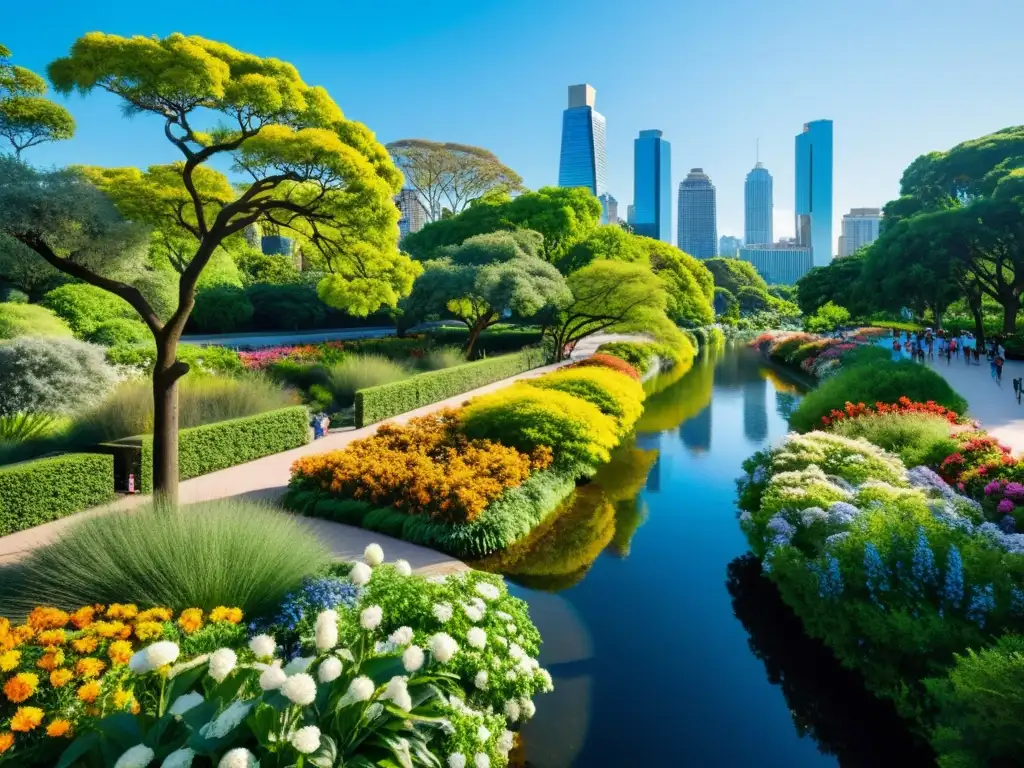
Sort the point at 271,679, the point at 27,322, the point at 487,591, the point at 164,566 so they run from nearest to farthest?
the point at 271,679, the point at 487,591, the point at 164,566, the point at 27,322

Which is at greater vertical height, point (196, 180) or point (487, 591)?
point (196, 180)

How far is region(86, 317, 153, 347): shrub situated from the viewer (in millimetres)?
22516

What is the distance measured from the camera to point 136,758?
2943 millimetres

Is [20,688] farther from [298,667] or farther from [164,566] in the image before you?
[164,566]

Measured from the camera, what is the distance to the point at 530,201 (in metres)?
43.0

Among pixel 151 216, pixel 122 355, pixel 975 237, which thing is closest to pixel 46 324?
pixel 122 355

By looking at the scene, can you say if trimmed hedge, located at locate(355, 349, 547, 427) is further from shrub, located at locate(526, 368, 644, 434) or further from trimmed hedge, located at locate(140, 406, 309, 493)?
shrub, located at locate(526, 368, 644, 434)

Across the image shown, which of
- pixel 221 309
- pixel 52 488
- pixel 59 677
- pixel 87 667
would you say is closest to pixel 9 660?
pixel 59 677

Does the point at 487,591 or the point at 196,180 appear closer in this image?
the point at 487,591

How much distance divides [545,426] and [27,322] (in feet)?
50.6

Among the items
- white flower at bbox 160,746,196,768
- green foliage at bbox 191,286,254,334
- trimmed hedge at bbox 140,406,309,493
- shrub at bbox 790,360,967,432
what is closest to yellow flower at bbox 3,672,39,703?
white flower at bbox 160,746,196,768

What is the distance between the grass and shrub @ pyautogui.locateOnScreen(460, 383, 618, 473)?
6.20 meters

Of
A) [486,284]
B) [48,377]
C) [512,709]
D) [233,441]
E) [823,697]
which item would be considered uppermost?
[486,284]

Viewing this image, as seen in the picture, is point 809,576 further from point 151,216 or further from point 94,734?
point 151,216
